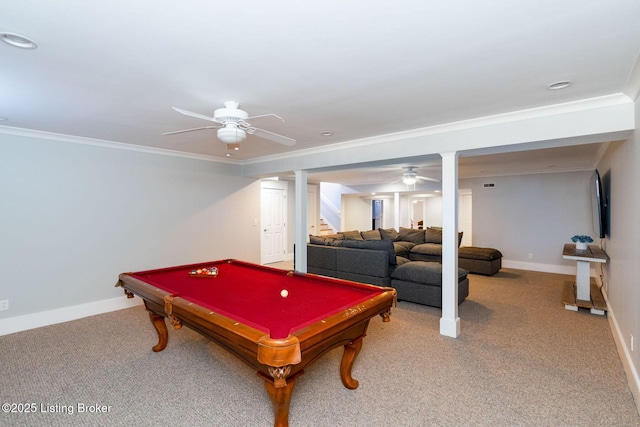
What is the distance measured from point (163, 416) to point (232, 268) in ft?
5.35

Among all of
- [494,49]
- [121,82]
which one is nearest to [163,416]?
[121,82]

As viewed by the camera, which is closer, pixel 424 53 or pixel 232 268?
pixel 424 53

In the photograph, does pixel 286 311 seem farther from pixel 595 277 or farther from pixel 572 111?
pixel 595 277

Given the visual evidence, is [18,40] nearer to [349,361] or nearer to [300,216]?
[349,361]

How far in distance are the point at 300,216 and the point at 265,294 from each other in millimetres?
2447

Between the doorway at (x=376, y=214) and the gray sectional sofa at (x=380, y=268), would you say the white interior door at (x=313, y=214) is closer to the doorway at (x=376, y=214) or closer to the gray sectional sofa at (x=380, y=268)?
the gray sectional sofa at (x=380, y=268)

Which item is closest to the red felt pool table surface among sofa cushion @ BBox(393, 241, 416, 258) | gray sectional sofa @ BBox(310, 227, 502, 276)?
gray sectional sofa @ BBox(310, 227, 502, 276)

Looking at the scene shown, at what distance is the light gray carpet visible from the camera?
2.12 m

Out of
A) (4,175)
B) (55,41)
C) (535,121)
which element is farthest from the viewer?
(4,175)

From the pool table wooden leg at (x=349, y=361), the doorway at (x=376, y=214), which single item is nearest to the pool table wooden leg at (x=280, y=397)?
the pool table wooden leg at (x=349, y=361)

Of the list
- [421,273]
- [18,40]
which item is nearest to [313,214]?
[421,273]

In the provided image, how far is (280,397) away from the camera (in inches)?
71.3

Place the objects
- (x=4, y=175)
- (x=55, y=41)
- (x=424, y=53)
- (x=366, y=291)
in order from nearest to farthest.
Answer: (x=55, y=41) → (x=424, y=53) → (x=366, y=291) → (x=4, y=175)

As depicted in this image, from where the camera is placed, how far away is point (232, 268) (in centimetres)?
358
